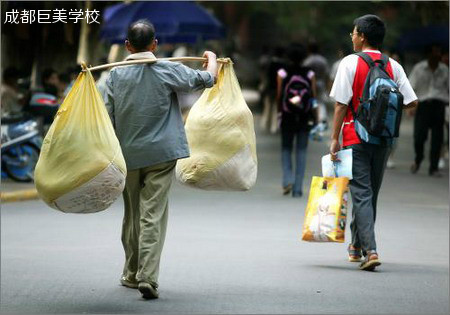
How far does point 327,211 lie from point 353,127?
2.14 feet

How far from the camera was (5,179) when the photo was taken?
53.8ft

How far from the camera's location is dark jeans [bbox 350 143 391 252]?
9195mm

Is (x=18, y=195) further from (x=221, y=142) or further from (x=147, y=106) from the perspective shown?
(x=147, y=106)

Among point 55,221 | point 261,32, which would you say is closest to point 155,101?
point 55,221

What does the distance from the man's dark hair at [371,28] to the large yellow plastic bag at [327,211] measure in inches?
41.3

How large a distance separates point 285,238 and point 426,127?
7320 mm

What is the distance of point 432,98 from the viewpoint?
17.9 meters

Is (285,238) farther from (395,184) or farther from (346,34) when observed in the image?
(346,34)

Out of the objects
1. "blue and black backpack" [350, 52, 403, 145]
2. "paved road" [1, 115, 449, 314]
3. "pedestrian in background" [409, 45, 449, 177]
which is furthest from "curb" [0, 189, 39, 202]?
"blue and black backpack" [350, 52, 403, 145]

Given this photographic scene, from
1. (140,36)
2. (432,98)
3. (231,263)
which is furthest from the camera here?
(432,98)

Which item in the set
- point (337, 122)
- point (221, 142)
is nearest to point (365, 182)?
point (337, 122)

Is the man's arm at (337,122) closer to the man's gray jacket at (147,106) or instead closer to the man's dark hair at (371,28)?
the man's dark hair at (371,28)

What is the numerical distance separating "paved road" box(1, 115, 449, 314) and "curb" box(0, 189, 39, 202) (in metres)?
0.18

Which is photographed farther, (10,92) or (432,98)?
Answer: (432,98)
